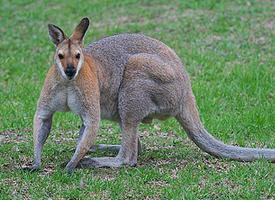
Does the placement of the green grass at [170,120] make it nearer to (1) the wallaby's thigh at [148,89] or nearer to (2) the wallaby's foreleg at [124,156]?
(2) the wallaby's foreleg at [124,156]

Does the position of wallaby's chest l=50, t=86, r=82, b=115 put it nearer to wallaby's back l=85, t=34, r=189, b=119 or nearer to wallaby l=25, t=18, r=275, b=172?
wallaby l=25, t=18, r=275, b=172

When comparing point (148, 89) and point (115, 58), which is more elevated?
point (115, 58)

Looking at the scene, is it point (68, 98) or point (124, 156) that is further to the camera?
point (124, 156)

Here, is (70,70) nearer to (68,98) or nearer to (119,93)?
(68,98)

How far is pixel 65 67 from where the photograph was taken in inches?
230

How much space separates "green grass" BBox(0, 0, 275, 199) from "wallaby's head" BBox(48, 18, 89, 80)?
34.0 inches

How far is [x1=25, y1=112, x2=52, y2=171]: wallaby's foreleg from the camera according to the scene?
6.14 meters

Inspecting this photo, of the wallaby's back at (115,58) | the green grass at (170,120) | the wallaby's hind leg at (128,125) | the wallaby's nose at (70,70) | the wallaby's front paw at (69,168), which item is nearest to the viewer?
the green grass at (170,120)

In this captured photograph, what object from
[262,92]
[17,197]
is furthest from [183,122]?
[262,92]

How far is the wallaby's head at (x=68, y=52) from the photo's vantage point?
19.2 ft

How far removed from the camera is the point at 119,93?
6344 mm

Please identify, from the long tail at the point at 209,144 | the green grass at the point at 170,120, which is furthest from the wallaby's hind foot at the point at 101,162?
the long tail at the point at 209,144

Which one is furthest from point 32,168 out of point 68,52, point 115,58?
point 115,58

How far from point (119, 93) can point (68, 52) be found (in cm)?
69
